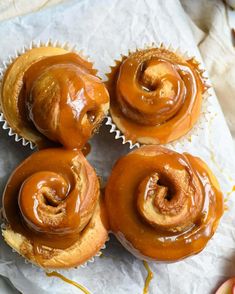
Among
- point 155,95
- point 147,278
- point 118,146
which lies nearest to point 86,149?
point 118,146

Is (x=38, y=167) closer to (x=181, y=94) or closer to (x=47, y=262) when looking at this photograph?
(x=47, y=262)

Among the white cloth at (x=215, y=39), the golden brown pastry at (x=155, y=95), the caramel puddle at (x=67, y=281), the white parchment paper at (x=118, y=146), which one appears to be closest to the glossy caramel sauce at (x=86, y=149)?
the white parchment paper at (x=118, y=146)

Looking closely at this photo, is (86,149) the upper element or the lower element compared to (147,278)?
upper

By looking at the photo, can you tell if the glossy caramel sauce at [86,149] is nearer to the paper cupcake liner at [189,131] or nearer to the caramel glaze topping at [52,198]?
the paper cupcake liner at [189,131]

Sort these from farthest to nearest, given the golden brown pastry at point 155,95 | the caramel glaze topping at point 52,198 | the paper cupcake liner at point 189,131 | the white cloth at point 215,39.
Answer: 1. the white cloth at point 215,39
2. the paper cupcake liner at point 189,131
3. the golden brown pastry at point 155,95
4. the caramel glaze topping at point 52,198

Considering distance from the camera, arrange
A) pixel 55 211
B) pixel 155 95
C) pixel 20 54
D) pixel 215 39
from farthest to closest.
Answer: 1. pixel 215 39
2. pixel 20 54
3. pixel 155 95
4. pixel 55 211

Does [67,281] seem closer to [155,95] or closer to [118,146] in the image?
[118,146]

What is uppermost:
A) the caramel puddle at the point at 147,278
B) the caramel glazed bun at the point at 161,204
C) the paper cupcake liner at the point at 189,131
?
the paper cupcake liner at the point at 189,131

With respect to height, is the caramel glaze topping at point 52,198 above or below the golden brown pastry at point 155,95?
below
